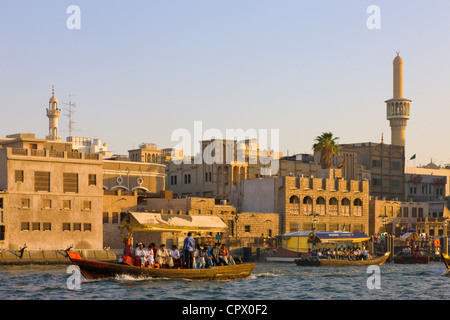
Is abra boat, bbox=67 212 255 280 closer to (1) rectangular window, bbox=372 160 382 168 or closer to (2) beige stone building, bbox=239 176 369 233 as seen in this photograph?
(2) beige stone building, bbox=239 176 369 233

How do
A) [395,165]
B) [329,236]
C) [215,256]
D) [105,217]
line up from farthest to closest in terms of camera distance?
[395,165], [105,217], [329,236], [215,256]

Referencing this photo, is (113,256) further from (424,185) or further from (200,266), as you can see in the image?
(424,185)

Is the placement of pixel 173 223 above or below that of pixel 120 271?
above

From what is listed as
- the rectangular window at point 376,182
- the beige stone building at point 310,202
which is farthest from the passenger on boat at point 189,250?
the rectangular window at point 376,182

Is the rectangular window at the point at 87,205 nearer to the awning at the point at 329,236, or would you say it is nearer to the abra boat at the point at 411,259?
the awning at the point at 329,236

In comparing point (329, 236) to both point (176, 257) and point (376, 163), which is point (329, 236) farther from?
point (376, 163)

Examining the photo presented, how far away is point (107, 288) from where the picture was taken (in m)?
39.1

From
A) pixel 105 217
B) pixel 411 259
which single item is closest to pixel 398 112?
pixel 411 259

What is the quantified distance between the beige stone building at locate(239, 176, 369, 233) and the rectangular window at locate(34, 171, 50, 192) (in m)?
27.1

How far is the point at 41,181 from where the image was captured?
228 ft

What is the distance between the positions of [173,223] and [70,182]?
390 inches

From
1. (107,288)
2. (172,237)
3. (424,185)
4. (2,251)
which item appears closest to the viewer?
(107,288)
